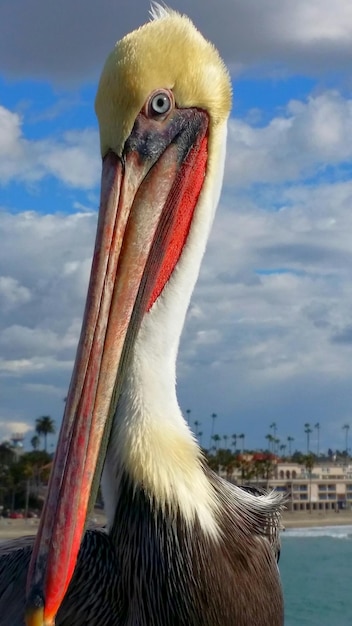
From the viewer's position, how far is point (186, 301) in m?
3.50

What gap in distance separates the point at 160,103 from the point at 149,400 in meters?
1.05

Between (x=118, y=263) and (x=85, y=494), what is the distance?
30.6 inches

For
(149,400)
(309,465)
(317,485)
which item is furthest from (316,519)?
(149,400)

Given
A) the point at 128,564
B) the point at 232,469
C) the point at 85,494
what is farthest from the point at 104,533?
the point at 232,469

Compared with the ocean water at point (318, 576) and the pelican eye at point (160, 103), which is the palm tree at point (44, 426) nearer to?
the ocean water at point (318, 576)

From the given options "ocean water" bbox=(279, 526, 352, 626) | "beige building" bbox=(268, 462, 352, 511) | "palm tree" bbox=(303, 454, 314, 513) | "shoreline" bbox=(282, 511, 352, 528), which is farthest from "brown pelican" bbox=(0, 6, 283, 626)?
"palm tree" bbox=(303, 454, 314, 513)

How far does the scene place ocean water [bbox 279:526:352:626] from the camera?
36156 millimetres

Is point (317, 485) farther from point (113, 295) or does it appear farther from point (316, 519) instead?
point (113, 295)

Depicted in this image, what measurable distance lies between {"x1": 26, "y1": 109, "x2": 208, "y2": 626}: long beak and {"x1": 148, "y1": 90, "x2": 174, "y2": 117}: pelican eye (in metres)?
0.05

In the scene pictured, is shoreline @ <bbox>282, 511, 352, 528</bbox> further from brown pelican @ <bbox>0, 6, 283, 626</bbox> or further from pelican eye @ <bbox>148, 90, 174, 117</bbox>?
pelican eye @ <bbox>148, 90, 174, 117</bbox>

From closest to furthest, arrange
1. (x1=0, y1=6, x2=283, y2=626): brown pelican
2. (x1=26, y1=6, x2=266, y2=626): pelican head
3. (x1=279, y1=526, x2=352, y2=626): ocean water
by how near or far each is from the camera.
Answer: (x1=26, y1=6, x2=266, y2=626): pelican head
(x1=0, y1=6, x2=283, y2=626): brown pelican
(x1=279, y1=526, x2=352, y2=626): ocean water

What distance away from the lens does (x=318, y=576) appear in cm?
5609

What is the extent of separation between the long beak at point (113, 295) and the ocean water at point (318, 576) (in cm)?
3061

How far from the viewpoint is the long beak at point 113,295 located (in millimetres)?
2684
